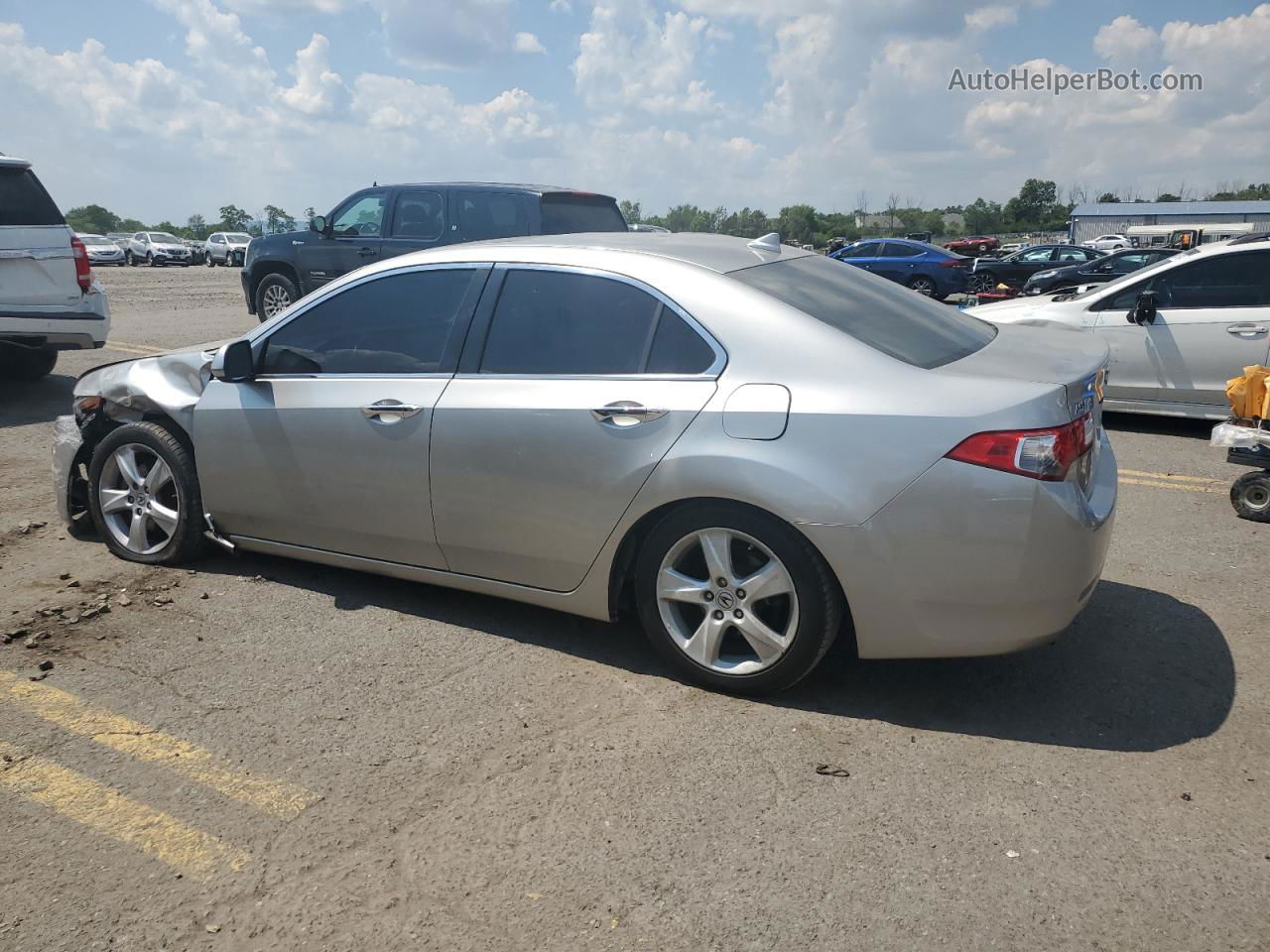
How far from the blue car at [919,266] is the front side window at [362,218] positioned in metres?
14.2

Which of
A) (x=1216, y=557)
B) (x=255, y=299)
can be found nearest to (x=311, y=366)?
(x=1216, y=557)

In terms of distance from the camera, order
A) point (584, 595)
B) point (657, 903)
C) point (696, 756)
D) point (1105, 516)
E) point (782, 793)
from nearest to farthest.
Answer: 1. point (657, 903)
2. point (782, 793)
3. point (696, 756)
4. point (1105, 516)
5. point (584, 595)

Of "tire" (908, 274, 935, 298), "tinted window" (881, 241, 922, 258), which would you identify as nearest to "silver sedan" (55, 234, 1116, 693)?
"tire" (908, 274, 935, 298)

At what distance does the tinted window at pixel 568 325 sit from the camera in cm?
391

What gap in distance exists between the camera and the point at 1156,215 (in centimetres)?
10512

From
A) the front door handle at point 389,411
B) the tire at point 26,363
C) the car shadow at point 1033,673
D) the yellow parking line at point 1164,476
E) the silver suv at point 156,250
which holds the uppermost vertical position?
the front door handle at point 389,411

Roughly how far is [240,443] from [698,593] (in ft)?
7.53

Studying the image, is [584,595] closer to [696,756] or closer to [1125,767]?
[696,756]

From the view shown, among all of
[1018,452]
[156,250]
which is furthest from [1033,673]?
[156,250]

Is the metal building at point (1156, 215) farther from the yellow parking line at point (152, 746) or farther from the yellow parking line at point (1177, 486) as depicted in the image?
the yellow parking line at point (152, 746)

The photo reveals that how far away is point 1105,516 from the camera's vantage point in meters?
3.60

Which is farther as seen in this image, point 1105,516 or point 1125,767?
point 1105,516

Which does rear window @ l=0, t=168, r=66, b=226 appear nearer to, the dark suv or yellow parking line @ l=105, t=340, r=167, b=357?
yellow parking line @ l=105, t=340, r=167, b=357

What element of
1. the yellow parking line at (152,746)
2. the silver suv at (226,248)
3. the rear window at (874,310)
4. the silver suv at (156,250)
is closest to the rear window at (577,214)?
the rear window at (874,310)
